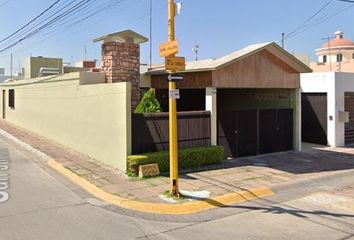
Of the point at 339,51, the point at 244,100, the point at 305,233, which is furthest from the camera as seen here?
the point at 339,51

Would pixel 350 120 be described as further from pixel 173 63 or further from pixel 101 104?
pixel 173 63

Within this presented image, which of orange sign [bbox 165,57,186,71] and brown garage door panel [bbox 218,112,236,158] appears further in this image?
brown garage door panel [bbox 218,112,236,158]

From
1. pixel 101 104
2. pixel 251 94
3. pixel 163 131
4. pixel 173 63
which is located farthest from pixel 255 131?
pixel 173 63

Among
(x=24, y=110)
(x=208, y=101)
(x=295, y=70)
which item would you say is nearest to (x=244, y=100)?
(x=295, y=70)

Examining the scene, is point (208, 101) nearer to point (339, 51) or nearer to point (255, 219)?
point (255, 219)

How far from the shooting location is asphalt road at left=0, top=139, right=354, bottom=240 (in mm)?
7195

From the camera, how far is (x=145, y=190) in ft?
33.7

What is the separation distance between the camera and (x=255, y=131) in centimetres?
1597

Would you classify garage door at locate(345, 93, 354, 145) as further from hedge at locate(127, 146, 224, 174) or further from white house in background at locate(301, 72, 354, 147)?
hedge at locate(127, 146, 224, 174)

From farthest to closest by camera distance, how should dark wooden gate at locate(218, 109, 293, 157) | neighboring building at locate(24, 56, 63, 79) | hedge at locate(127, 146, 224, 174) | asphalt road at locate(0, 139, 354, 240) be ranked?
neighboring building at locate(24, 56, 63, 79), dark wooden gate at locate(218, 109, 293, 157), hedge at locate(127, 146, 224, 174), asphalt road at locate(0, 139, 354, 240)

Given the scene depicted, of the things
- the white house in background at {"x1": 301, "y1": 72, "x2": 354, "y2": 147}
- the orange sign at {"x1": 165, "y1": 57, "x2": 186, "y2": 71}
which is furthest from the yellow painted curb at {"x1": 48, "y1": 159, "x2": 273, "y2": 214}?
the white house in background at {"x1": 301, "y1": 72, "x2": 354, "y2": 147}

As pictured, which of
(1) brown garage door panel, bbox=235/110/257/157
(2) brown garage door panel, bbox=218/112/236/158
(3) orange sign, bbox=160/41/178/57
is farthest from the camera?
(1) brown garage door panel, bbox=235/110/257/157

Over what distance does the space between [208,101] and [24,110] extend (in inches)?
689

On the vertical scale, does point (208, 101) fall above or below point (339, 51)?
below
